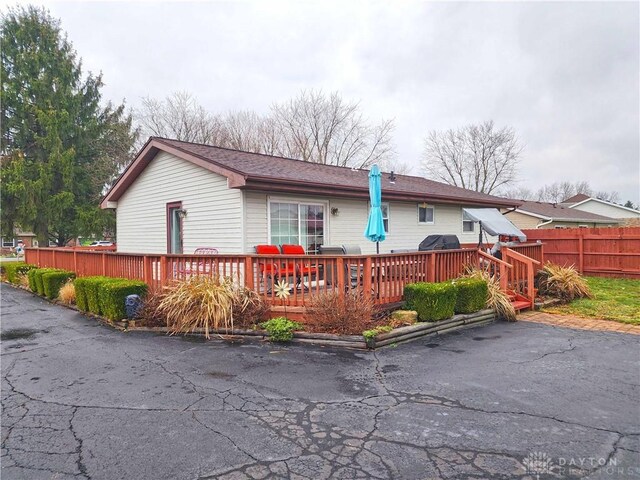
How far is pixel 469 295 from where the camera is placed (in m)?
7.11

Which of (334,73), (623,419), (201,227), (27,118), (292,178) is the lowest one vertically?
(623,419)

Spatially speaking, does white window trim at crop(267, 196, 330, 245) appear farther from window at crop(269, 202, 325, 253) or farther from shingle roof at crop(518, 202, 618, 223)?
shingle roof at crop(518, 202, 618, 223)

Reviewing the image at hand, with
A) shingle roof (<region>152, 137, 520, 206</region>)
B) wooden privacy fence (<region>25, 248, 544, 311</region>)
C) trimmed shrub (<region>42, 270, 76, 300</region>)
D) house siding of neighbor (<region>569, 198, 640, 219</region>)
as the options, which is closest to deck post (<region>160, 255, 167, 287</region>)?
wooden privacy fence (<region>25, 248, 544, 311</region>)

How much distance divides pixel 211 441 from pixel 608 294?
1088cm

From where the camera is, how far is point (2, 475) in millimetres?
2525

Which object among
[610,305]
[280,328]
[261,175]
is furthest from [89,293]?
[610,305]

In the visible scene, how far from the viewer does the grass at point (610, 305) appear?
24.9 feet

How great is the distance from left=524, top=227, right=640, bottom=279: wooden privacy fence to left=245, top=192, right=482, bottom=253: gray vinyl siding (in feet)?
9.63

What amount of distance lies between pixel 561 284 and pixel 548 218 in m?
21.5

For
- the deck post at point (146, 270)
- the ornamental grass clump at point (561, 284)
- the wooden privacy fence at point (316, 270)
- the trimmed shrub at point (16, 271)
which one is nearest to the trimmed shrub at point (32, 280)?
the trimmed shrub at point (16, 271)

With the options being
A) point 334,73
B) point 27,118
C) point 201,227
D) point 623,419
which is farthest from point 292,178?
point 27,118

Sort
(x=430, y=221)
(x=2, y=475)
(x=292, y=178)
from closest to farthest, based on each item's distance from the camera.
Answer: (x=2, y=475) < (x=292, y=178) < (x=430, y=221)

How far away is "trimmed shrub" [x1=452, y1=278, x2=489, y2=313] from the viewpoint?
7078mm

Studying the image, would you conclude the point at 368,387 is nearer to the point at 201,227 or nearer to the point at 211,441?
the point at 211,441
